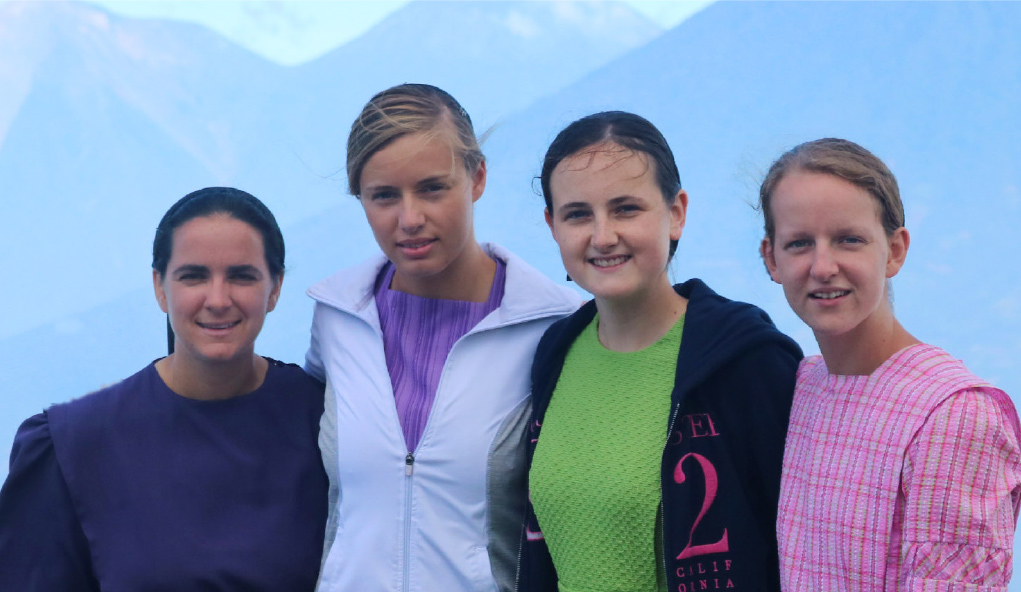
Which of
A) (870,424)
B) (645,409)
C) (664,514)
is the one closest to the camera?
(870,424)

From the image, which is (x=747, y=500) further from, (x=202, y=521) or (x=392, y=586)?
(x=202, y=521)

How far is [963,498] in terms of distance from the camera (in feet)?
4.36

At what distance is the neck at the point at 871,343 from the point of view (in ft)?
5.10

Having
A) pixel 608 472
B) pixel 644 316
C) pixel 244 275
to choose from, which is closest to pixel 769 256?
pixel 644 316

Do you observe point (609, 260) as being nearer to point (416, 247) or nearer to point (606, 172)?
point (606, 172)

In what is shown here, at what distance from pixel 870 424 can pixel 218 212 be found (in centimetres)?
135

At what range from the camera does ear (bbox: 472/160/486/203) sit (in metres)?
2.10

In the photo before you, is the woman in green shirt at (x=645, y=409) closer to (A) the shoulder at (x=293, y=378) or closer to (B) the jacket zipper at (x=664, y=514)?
(B) the jacket zipper at (x=664, y=514)

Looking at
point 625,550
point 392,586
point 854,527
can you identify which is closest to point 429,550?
point 392,586

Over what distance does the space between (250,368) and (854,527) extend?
1290 millimetres

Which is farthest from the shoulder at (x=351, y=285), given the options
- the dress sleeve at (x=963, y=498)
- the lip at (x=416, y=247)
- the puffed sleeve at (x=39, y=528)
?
the dress sleeve at (x=963, y=498)

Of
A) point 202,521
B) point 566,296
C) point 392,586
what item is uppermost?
point 566,296

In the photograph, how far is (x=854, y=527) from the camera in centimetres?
146

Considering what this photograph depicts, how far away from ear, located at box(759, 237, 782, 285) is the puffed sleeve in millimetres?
1455
